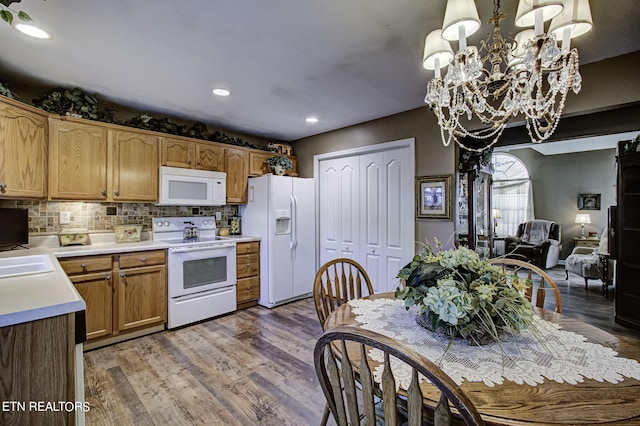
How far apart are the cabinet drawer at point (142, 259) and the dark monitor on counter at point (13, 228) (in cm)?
77

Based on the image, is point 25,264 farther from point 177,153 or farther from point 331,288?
point 331,288

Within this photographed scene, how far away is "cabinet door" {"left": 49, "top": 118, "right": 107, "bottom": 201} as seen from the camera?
2.66 metres

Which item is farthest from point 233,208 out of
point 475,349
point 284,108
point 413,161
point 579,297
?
point 579,297

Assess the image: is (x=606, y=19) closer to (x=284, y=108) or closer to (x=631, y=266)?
(x=284, y=108)

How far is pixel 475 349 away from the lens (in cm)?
112

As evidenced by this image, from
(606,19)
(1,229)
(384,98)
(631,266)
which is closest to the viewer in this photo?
(606,19)

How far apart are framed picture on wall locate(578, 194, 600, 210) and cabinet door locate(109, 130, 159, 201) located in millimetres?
8809

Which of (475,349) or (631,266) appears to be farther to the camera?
(631,266)

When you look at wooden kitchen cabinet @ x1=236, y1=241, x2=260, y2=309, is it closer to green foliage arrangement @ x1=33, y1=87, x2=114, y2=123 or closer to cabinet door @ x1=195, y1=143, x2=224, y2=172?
cabinet door @ x1=195, y1=143, x2=224, y2=172

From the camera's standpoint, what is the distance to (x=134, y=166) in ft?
10.3

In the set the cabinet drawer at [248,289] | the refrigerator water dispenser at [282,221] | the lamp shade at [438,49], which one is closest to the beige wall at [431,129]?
the refrigerator water dispenser at [282,221]

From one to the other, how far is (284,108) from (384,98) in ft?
3.54

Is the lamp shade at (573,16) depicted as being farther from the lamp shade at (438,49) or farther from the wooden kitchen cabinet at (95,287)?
the wooden kitchen cabinet at (95,287)

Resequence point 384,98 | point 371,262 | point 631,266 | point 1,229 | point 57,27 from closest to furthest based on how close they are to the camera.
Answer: point 57,27
point 1,229
point 384,98
point 631,266
point 371,262
